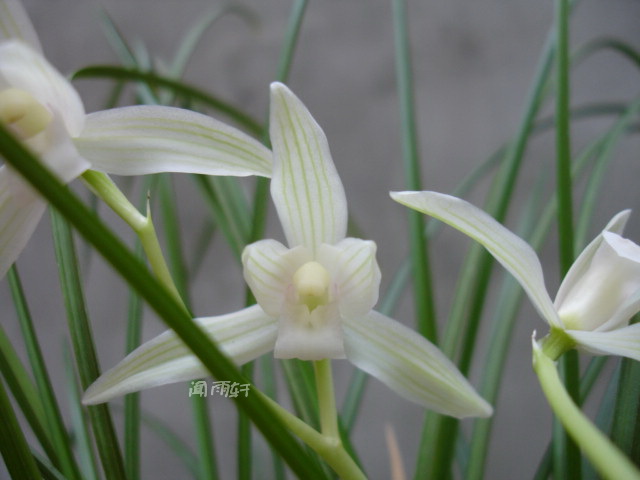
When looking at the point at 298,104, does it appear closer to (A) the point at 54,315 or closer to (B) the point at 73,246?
(B) the point at 73,246

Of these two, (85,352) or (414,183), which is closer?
(85,352)

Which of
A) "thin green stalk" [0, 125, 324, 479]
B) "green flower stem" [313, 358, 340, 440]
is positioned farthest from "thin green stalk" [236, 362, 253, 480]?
"thin green stalk" [0, 125, 324, 479]

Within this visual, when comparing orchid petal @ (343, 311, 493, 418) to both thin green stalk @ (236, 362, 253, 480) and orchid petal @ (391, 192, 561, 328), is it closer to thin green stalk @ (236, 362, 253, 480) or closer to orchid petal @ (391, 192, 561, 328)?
orchid petal @ (391, 192, 561, 328)

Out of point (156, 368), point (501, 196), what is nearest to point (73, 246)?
point (156, 368)

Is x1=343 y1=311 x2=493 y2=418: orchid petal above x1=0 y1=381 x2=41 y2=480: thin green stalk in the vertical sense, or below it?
above

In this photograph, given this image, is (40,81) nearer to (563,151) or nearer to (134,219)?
→ (134,219)

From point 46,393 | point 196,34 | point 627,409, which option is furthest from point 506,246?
point 196,34

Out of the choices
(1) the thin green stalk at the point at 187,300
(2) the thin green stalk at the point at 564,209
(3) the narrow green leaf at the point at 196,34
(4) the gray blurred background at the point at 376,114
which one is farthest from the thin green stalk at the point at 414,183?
(4) the gray blurred background at the point at 376,114
